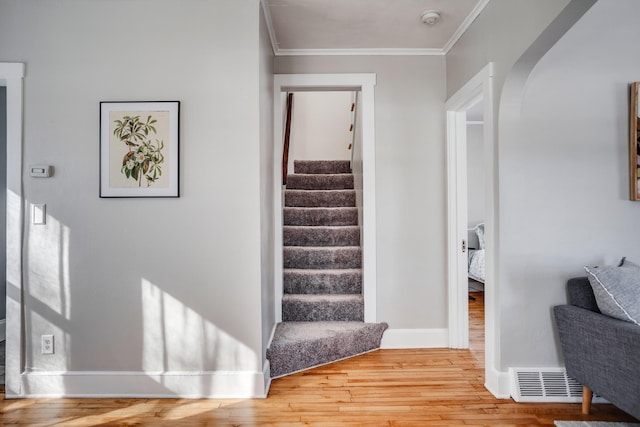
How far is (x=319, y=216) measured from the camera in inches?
171

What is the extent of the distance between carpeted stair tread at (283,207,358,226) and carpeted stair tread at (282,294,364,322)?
114 centimetres

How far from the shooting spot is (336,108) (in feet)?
20.6

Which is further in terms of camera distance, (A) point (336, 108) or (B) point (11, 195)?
(A) point (336, 108)

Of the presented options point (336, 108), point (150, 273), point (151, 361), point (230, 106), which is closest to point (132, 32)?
point (230, 106)

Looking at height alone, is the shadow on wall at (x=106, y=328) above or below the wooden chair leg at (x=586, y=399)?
above

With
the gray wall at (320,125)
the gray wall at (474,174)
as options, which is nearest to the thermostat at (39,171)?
the gray wall at (320,125)

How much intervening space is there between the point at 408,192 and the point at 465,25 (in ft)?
4.19

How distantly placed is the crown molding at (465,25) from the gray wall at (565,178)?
0.53 metres

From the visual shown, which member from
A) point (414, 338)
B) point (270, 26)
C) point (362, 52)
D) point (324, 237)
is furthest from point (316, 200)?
point (270, 26)

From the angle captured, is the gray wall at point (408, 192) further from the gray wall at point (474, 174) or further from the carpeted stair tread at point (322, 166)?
the gray wall at point (474, 174)

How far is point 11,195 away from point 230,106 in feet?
4.63

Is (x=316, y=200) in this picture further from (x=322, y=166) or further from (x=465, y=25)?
(x=465, y=25)

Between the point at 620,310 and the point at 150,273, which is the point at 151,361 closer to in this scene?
the point at 150,273

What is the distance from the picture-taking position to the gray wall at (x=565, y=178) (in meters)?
2.37
